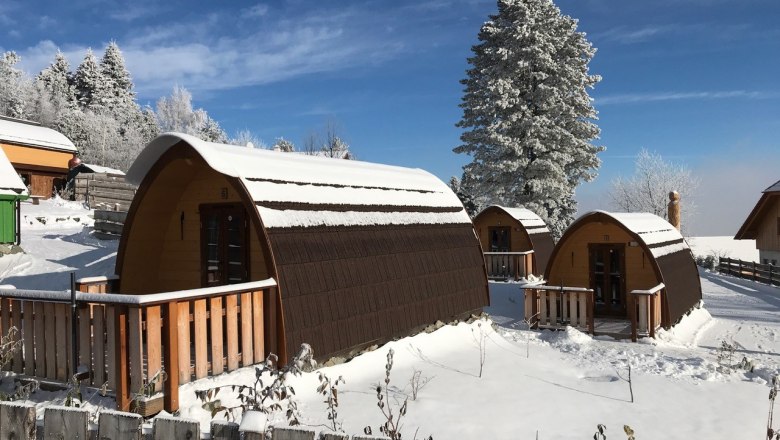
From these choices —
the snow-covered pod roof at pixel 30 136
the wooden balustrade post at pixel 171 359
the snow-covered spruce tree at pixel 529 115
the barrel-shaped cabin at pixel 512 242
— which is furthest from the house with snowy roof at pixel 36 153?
the wooden balustrade post at pixel 171 359

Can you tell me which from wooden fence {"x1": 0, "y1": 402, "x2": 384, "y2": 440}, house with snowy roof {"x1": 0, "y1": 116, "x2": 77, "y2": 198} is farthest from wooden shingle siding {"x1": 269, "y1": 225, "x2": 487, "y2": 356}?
house with snowy roof {"x1": 0, "y1": 116, "x2": 77, "y2": 198}

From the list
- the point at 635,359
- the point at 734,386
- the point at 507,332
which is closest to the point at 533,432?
the point at 734,386

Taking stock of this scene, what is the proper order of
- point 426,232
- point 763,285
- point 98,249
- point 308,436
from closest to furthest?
point 308,436, point 426,232, point 98,249, point 763,285

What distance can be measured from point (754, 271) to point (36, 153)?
167 ft

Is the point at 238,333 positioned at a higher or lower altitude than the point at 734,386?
higher

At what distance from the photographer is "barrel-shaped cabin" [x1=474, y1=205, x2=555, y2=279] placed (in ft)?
83.4

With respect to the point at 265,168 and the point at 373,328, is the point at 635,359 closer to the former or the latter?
the point at 373,328

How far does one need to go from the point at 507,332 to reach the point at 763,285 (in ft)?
62.3

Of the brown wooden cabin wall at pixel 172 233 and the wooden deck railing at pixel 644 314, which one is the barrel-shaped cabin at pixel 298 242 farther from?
the wooden deck railing at pixel 644 314

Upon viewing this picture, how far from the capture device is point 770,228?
29750mm

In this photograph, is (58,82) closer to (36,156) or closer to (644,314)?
(36,156)

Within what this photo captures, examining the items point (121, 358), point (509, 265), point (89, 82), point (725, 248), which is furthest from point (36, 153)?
point (725, 248)

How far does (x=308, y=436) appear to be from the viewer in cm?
302

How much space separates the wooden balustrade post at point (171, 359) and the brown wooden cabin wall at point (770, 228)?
32.6 m
